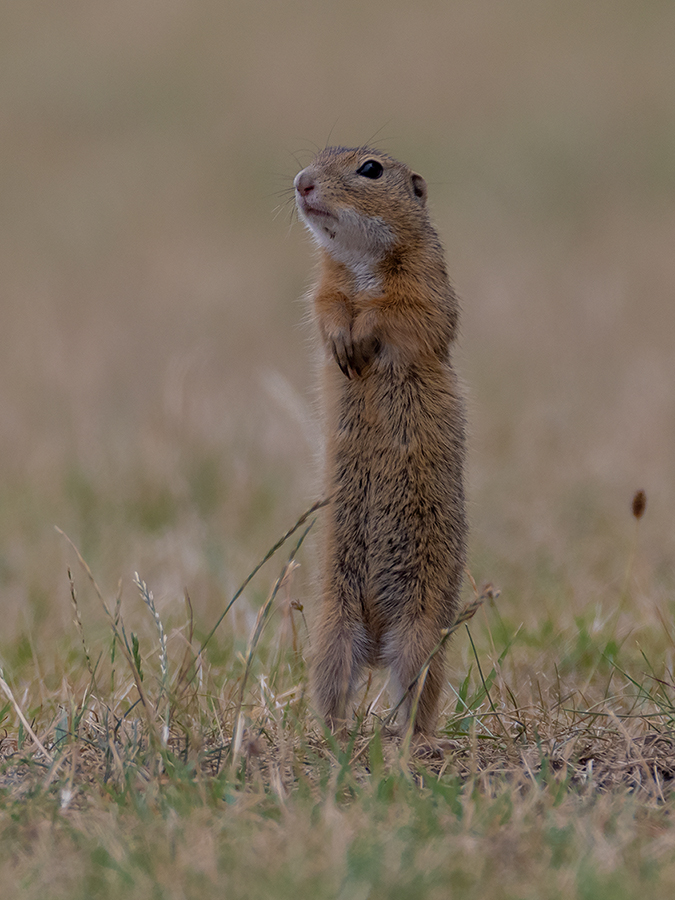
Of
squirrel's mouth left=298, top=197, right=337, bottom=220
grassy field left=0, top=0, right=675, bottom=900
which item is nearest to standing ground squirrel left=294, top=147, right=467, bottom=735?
squirrel's mouth left=298, top=197, right=337, bottom=220

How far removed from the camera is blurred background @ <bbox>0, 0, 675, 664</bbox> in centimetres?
667

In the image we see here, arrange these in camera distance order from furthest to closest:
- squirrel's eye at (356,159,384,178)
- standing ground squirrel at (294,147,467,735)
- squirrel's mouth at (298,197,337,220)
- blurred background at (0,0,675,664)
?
blurred background at (0,0,675,664)
squirrel's eye at (356,159,384,178)
squirrel's mouth at (298,197,337,220)
standing ground squirrel at (294,147,467,735)

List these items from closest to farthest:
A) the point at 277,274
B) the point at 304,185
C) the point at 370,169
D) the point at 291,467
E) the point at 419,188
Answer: the point at 304,185 → the point at 370,169 → the point at 419,188 → the point at 291,467 → the point at 277,274

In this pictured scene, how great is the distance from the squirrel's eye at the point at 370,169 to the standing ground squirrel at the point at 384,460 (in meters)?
0.26

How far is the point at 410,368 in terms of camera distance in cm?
378

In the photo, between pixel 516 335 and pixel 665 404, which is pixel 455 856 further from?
pixel 516 335

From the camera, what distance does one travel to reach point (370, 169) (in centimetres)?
418

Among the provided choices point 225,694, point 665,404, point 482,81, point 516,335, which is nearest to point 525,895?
point 225,694

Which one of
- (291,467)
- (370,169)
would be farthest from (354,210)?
(291,467)

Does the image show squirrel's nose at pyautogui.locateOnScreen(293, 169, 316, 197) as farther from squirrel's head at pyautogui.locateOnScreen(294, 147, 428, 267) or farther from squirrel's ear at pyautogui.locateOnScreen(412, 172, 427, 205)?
squirrel's ear at pyautogui.locateOnScreen(412, 172, 427, 205)

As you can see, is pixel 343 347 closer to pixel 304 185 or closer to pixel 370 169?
pixel 304 185

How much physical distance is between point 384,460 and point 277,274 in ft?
34.8

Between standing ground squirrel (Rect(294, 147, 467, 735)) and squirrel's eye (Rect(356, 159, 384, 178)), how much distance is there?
10.0 inches

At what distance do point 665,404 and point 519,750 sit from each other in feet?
19.5
